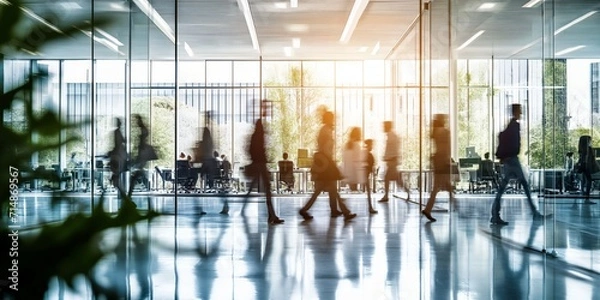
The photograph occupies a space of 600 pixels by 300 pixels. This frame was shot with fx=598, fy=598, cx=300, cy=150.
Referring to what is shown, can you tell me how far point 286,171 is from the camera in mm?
10477

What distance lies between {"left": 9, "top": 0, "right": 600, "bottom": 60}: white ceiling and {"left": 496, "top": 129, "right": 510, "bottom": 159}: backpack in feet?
3.62

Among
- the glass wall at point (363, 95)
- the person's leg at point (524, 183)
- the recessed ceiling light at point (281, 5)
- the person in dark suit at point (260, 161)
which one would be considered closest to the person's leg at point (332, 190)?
the glass wall at point (363, 95)

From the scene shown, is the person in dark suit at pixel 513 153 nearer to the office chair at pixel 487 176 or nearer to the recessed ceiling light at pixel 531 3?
the office chair at pixel 487 176

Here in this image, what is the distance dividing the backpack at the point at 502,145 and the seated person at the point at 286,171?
141 inches

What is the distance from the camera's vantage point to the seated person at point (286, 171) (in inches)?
404

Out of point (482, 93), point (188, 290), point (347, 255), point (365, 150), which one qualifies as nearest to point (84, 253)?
point (188, 290)

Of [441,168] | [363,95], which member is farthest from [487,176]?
[363,95]

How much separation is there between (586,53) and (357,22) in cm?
469

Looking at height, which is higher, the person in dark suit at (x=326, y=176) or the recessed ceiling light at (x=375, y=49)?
the recessed ceiling light at (x=375, y=49)

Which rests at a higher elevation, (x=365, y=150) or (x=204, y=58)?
(x=204, y=58)

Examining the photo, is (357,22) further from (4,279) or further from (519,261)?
(4,279)

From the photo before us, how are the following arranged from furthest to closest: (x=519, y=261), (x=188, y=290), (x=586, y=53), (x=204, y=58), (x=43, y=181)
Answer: (x=204, y=58)
(x=586, y=53)
(x=519, y=261)
(x=188, y=290)
(x=43, y=181)

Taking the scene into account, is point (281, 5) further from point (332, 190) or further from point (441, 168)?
point (441, 168)

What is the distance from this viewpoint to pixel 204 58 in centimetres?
1280
